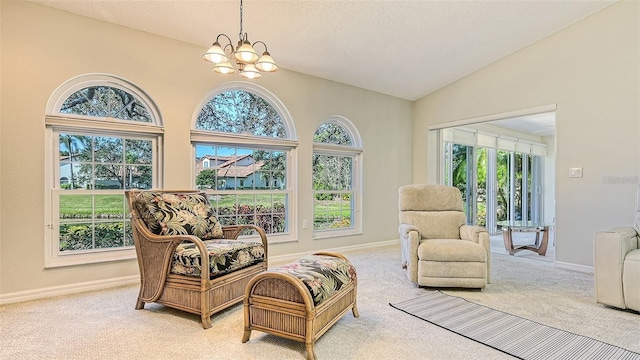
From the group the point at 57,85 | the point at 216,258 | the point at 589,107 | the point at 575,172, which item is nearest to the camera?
the point at 216,258

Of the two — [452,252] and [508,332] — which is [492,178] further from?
[508,332]

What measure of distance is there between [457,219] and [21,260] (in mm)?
4229

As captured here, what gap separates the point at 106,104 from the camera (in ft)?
11.0

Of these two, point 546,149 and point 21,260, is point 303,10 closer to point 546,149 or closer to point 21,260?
point 21,260

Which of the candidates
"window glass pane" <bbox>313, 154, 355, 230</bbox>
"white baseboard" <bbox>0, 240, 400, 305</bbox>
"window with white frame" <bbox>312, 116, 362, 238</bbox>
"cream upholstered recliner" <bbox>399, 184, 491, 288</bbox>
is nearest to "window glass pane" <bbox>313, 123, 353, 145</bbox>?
"window with white frame" <bbox>312, 116, 362, 238</bbox>

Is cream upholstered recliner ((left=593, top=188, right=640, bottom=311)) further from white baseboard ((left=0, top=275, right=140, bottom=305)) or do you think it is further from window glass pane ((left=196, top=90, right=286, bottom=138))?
white baseboard ((left=0, top=275, right=140, bottom=305))

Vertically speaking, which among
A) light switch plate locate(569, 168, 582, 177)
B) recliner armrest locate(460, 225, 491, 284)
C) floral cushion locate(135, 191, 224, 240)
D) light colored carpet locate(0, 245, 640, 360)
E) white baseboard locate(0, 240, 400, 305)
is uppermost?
light switch plate locate(569, 168, 582, 177)

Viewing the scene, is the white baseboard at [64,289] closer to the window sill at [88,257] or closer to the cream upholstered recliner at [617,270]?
the window sill at [88,257]

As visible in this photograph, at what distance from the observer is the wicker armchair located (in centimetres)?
240

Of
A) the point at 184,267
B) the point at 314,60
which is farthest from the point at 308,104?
the point at 184,267

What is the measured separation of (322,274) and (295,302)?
26 centimetres

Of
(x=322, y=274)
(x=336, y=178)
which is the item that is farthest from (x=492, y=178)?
(x=322, y=274)

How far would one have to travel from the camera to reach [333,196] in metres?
5.09

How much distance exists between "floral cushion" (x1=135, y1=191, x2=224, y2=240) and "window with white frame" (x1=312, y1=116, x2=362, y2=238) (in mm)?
2024
